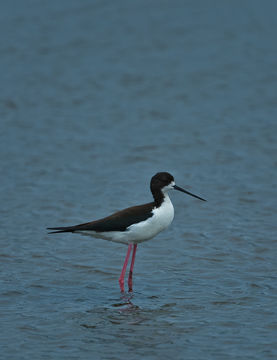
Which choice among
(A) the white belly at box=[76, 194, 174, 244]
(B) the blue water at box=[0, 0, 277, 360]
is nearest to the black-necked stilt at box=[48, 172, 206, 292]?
(A) the white belly at box=[76, 194, 174, 244]

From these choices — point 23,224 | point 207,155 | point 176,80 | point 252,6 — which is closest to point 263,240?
point 23,224

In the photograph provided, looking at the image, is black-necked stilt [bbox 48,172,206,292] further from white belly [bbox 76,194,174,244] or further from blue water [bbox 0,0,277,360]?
blue water [bbox 0,0,277,360]

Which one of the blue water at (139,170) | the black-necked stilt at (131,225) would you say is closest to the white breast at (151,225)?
the black-necked stilt at (131,225)

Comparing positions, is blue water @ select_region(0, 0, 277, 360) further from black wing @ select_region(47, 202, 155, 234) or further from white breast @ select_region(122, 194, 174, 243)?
black wing @ select_region(47, 202, 155, 234)

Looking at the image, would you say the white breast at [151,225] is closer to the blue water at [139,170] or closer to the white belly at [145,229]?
the white belly at [145,229]

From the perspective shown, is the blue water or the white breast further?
the white breast

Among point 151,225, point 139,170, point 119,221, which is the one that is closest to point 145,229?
point 151,225

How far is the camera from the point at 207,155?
645 inches

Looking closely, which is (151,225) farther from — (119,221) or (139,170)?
(139,170)

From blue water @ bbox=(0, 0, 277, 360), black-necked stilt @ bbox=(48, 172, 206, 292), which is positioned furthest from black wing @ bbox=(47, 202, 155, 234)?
blue water @ bbox=(0, 0, 277, 360)

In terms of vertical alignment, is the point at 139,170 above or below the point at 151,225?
below

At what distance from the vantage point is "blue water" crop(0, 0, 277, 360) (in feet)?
27.6

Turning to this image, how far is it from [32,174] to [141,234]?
593 cm

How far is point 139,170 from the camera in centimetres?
1558
